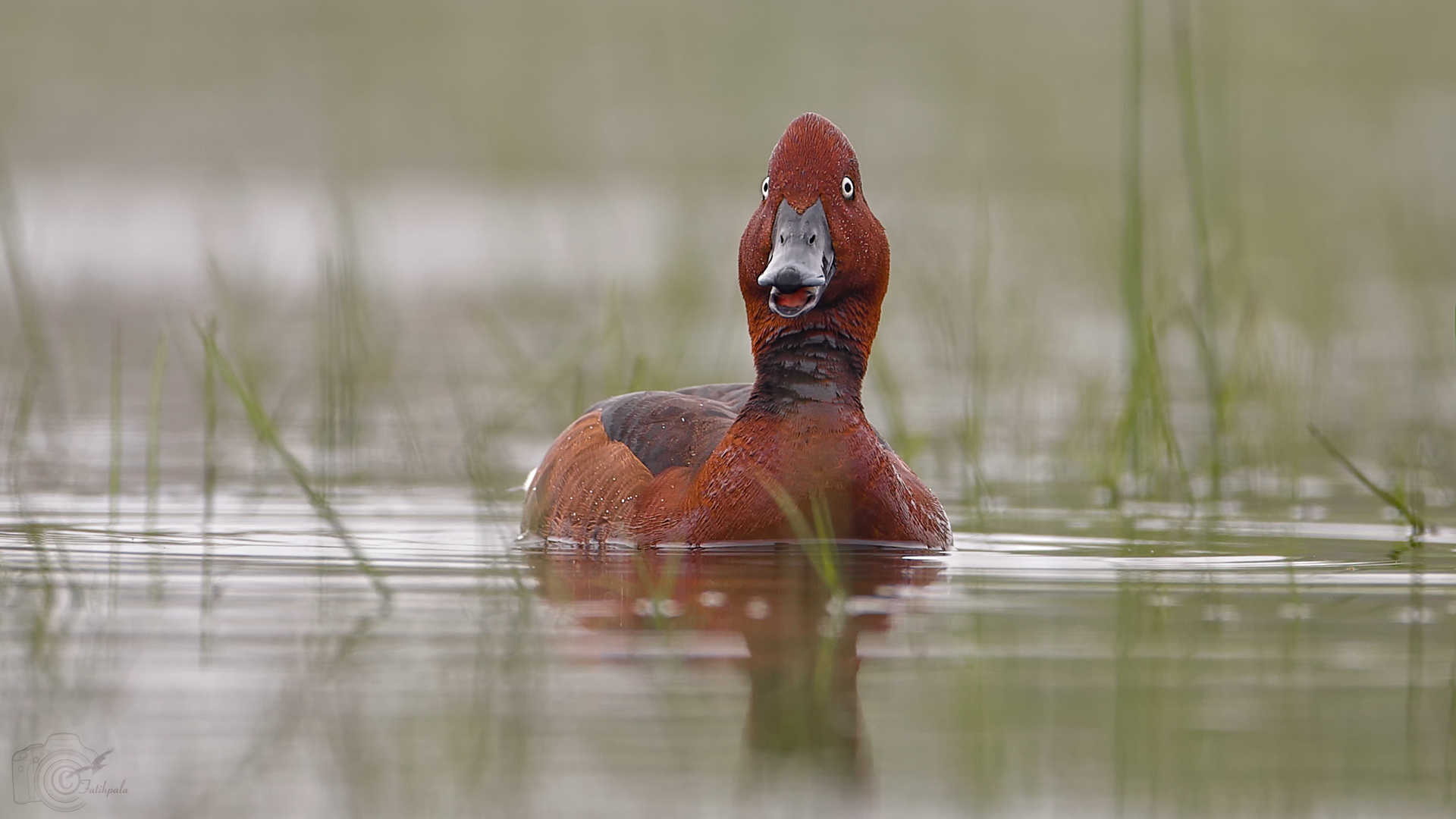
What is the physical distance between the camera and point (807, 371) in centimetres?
620

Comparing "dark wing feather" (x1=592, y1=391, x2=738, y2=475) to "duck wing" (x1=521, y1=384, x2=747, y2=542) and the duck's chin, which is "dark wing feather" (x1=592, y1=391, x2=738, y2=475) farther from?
the duck's chin

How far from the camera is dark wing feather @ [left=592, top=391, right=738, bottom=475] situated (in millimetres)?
6562

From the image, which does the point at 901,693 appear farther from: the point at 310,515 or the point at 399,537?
the point at 310,515

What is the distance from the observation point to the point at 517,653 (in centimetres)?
438

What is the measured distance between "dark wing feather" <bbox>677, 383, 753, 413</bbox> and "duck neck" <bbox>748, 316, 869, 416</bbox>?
2.55 ft

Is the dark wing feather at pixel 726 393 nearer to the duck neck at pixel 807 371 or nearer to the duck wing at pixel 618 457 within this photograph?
the duck wing at pixel 618 457

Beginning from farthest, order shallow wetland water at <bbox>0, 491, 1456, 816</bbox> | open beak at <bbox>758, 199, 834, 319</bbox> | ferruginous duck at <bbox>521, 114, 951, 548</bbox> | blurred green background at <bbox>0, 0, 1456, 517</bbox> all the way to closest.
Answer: blurred green background at <bbox>0, 0, 1456, 517</bbox> → ferruginous duck at <bbox>521, 114, 951, 548</bbox> → open beak at <bbox>758, 199, 834, 319</bbox> → shallow wetland water at <bbox>0, 491, 1456, 816</bbox>

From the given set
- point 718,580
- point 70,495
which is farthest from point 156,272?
point 718,580

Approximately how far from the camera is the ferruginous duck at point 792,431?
5988mm

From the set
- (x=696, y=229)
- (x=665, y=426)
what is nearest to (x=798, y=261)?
(x=665, y=426)

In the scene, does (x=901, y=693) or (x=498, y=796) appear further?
(x=901, y=693)

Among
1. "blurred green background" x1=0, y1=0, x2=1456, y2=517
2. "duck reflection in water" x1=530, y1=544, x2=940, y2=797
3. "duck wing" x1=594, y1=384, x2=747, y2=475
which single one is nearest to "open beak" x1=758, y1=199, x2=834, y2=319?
"duck wing" x1=594, y1=384, x2=747, y2=475

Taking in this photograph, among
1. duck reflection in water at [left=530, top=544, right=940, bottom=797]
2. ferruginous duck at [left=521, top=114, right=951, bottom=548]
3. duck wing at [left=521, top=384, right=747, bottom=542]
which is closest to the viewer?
duck reflection in water at [left=530, top=544, right=940, bottom=797]

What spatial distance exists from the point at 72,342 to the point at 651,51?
13.8m
